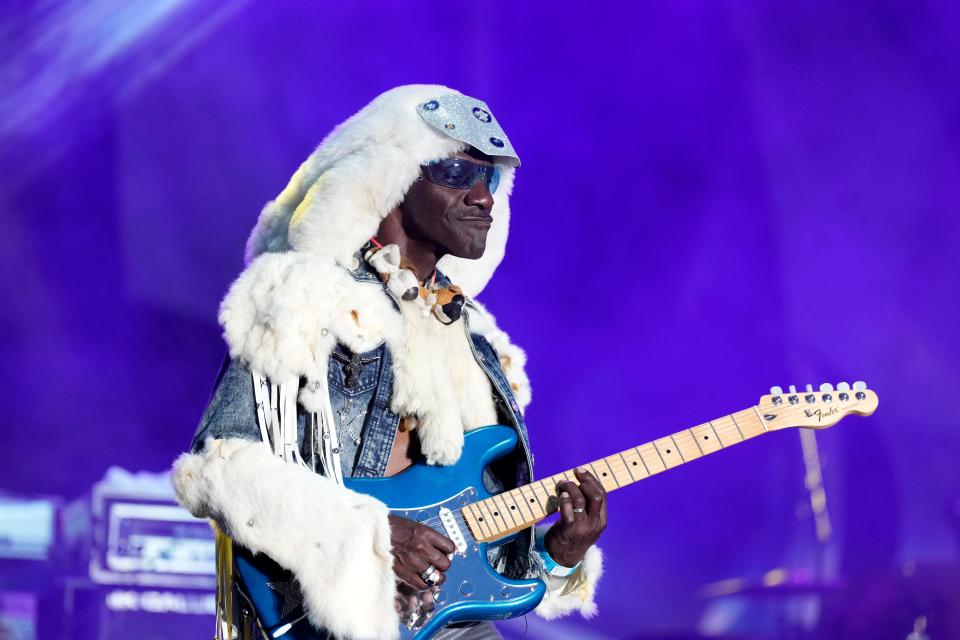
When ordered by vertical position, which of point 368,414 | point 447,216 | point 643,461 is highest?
point 447,216

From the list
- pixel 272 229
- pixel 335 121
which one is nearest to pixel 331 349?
pixel 272 229

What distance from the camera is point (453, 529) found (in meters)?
2.25

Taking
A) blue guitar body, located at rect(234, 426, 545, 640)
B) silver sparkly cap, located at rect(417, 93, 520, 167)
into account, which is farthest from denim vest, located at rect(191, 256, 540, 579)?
silver sparkly cap, located at rect(417, 93, 520, 167)

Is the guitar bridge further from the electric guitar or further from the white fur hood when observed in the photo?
the white fur hood

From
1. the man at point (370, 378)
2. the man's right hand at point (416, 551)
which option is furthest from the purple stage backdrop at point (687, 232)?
the man's right hand at point (416, 551)

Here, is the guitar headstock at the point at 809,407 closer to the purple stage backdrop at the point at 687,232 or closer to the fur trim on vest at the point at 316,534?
the fur trim on vest at the point at 316,534

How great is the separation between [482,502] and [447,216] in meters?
0.67

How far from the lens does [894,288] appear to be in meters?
4.10

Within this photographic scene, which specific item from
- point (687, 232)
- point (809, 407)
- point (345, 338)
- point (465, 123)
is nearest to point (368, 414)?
point (345, 338)

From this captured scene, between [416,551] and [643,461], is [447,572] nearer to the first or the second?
[416,551]

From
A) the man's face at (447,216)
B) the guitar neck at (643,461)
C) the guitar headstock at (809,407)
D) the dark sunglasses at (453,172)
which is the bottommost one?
the guitar neck at (643,461)

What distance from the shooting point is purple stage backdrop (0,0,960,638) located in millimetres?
3979

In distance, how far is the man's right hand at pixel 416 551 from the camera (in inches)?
81.8

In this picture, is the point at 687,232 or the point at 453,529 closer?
the point at 453,529
